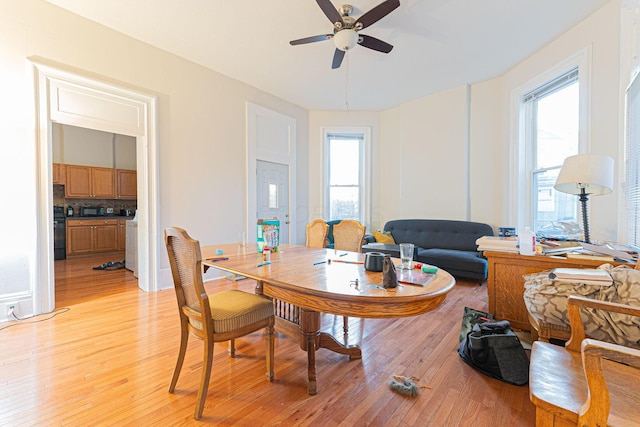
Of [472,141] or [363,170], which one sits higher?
[472,141]

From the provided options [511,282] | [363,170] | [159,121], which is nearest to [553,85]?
[511,282]

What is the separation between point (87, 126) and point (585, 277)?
4.62 metres

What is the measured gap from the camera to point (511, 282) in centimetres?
242

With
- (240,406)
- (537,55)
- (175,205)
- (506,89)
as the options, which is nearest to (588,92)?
(537,55)

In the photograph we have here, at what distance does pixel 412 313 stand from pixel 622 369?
3.06 ft

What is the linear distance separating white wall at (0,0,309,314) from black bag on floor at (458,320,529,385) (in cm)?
361

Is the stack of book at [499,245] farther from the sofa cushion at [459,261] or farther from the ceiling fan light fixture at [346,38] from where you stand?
the ceiling fan light fixture at [346,38]

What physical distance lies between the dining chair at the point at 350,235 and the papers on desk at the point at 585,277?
1453 mm

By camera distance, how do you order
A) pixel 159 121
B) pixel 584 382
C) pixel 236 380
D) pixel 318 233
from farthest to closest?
pixel 159 121 → pixel 318 233 → pixel 236 380 → pixel 584 382

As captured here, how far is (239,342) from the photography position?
7.75ft

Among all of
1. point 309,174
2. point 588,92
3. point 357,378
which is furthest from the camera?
point 309,174

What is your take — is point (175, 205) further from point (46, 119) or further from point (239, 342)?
point (239, 342)

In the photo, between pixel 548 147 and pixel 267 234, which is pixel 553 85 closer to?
pixel 548 147

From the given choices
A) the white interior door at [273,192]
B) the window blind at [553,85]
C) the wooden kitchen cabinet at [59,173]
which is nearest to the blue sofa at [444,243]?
the white interior door at [273,192]
